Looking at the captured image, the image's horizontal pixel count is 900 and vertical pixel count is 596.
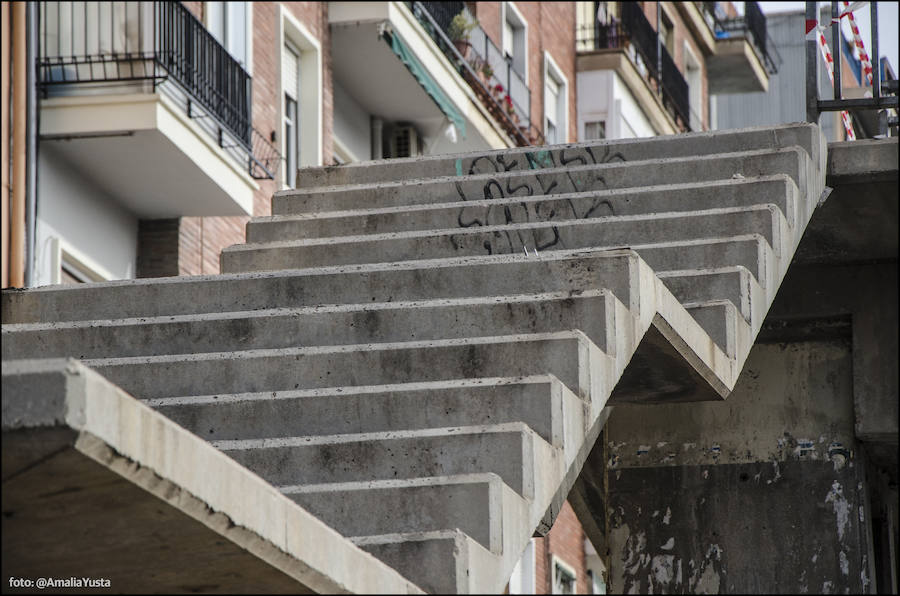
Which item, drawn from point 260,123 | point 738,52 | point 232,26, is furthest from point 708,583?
point 738,52

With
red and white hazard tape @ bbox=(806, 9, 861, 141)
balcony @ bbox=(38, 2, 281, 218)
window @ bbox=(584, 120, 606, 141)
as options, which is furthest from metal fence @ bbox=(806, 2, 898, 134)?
window @ bbox=(584, 120, 606, 141)

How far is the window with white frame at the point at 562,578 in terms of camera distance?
28.1 metres

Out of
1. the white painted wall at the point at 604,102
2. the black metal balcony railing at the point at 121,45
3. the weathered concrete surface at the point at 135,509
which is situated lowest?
the weathered concrete surface at the point at 135,509

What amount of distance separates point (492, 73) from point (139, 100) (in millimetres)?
10596

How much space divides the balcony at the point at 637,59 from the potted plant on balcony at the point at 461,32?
8299 mm

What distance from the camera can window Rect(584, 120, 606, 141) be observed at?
33.2 metres

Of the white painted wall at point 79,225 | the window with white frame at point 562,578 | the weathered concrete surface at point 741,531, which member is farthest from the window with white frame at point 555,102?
the weathered concrete surface at point 741,531

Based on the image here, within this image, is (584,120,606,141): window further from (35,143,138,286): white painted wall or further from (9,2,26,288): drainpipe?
(9,2,26,288): drainpipe

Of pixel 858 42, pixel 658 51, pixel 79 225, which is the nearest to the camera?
pixel 858 42

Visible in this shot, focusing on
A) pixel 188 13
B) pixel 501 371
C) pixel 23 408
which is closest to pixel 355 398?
pixel 501 371

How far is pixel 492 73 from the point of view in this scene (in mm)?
26344

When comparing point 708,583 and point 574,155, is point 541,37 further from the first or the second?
point 574,155

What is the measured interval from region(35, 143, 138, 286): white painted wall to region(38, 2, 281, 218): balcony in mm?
129

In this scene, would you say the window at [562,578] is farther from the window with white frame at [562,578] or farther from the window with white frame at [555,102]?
the window with white frame at [555,102]
